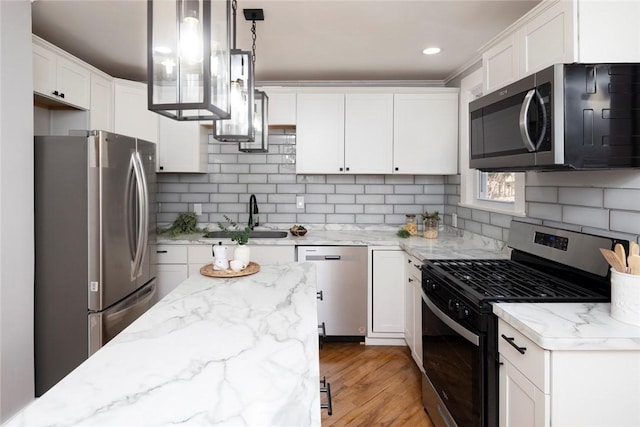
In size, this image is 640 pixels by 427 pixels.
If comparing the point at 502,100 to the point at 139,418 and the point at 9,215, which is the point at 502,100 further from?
the point at 9,215

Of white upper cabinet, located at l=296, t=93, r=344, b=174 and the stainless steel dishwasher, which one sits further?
white upper cabinet, located at l=296, t=93, r=344, b=174

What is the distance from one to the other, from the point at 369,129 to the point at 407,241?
110 centimetres

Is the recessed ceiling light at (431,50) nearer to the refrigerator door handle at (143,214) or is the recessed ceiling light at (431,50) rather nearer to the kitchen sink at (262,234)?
the kitchen sink at (262,234)

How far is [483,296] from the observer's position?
5.21 feet

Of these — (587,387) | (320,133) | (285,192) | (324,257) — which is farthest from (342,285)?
(587,387)

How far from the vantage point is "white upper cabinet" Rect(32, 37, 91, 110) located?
2.49 m

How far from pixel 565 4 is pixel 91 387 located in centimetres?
213

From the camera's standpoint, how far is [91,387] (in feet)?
3.09

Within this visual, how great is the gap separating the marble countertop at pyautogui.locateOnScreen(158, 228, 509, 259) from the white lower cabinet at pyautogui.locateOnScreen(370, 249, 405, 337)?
4.8 inches

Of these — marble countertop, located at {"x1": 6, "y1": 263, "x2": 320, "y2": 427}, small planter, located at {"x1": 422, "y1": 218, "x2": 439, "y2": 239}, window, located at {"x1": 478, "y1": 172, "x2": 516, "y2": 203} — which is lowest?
marble countertop, located at {"x1": 6, "y1": 263, "x2": 320, "y2": 427}

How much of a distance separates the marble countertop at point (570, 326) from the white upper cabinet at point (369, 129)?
223 centimetres

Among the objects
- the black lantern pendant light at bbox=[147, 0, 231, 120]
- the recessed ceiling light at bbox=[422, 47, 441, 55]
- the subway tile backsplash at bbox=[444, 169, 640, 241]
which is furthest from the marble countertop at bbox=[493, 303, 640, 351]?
the recessed ceiling light at bbox=[422, 47, 441, 55]

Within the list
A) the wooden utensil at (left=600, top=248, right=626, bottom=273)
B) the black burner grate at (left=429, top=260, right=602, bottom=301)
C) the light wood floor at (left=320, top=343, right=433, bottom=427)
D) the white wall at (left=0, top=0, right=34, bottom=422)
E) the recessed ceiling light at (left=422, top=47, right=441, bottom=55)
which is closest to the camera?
the wooden utensil at (left=600, top=248, right=626, bottom=273)

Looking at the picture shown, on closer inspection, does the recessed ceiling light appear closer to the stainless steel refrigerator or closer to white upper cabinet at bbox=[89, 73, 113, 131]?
→ the stainless steel refrigerator
